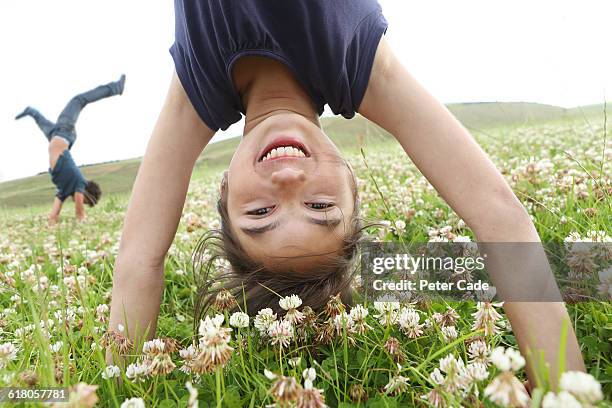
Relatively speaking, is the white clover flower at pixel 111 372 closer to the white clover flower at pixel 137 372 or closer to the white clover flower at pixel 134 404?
the white clover flower at pixel 137 372

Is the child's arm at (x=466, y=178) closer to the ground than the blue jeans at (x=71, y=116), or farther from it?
closer to the ground

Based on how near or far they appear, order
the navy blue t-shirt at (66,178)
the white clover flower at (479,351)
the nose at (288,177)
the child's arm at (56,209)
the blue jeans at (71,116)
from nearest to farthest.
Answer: the white clover flower at (479,351) → the nose at (288,177) → the child's arm at (56,209) → the navy blue t-shirt at (66,178) → the blue jeans at (71,116)

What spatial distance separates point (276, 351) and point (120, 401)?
50cm

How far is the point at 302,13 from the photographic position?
82.7 inches

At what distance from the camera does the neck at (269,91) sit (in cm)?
220

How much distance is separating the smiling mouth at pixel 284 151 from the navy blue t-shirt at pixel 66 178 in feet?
23.7

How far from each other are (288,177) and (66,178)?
7.57 m

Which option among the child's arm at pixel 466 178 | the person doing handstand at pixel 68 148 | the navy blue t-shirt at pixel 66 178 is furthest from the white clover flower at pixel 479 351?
the navy blue t-shirt at pixel 66 178

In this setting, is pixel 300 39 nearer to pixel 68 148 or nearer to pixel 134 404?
pixel 134 404

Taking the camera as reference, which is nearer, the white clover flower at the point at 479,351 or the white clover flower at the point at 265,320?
the white clover flower at the point at 479,351

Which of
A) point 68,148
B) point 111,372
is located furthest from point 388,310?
point 68,148

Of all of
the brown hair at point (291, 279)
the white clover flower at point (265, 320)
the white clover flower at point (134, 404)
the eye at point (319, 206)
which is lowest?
the white clover flower at point (134, 404)

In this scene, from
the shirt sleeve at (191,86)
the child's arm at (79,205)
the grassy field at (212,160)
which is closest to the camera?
the shirt sleeve at (191,86)

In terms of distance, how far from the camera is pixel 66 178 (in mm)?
8391
